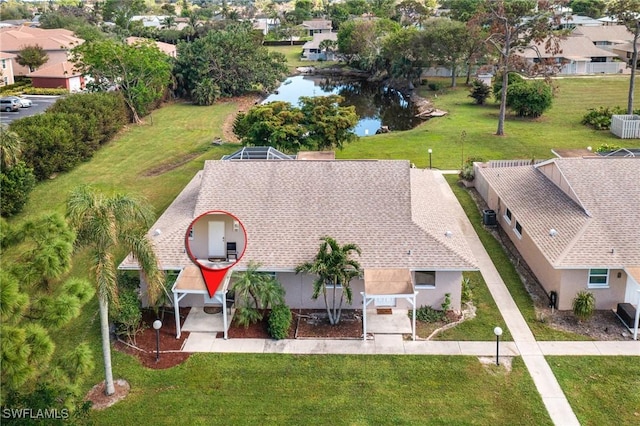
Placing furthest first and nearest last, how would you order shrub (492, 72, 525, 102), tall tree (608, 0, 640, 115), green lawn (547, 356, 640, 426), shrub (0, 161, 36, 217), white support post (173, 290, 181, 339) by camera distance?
1. shrub (492, 72, 525, 102)
2. tall tree (608, 0, 640, 115)
3. shrub (0, 161, 36, 217)
4. white support post (173, 290, 181, 339)
5. green lawn (547, 356, 640, 426)

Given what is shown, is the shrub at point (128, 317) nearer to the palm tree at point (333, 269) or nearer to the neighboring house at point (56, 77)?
the palm tree at point (333, 269)

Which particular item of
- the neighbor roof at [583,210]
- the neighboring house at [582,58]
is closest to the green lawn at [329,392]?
the neighbor roof at [583,210]

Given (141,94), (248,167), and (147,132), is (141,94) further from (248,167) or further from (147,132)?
(248,167)

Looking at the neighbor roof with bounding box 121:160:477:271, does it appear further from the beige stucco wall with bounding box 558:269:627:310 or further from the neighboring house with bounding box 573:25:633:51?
the neighboring house with bounding box 573:25:633:51

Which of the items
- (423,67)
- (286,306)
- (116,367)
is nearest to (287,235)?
(286,306)

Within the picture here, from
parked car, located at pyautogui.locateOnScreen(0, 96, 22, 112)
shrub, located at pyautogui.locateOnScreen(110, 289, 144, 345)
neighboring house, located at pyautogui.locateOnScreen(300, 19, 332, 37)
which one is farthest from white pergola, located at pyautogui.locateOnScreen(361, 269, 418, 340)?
neighboring house, located at pyautogui.locateOnScreen(300, 19, 332, 37)

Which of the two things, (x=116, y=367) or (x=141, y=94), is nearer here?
(x=116, y=367)
